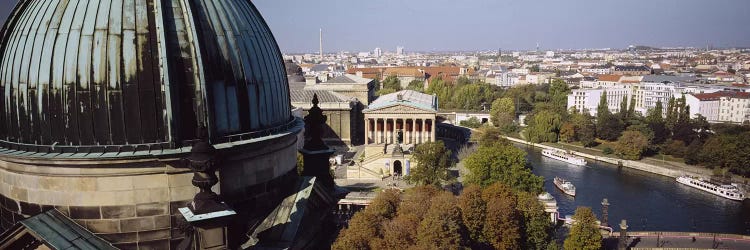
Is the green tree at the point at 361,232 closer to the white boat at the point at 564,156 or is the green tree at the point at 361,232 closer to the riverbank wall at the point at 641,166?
the white boat at the point at 564,156

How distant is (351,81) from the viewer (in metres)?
92.9

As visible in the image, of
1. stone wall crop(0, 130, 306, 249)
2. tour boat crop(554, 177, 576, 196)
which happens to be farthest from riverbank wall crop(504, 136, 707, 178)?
stone wall crop(0, 130, 306, 249)

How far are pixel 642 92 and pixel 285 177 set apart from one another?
127661mm

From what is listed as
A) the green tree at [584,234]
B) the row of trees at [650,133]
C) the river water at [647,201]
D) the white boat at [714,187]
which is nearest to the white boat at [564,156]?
the river water at [647,201]

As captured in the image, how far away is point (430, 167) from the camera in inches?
1955

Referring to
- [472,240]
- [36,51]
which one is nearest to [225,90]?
[36,51]

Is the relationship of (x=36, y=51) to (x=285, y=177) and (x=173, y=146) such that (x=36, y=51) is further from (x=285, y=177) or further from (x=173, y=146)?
(x=285, y=177)

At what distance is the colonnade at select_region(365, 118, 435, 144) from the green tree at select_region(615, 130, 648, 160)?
2609 cm

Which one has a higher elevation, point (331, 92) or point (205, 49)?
point (205, 49)

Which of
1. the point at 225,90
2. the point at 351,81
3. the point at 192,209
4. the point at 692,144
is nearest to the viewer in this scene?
the point at 192,209

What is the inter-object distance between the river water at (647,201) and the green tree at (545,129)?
18.0 m

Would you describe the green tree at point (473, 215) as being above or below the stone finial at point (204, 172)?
below

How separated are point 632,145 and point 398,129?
105 ft

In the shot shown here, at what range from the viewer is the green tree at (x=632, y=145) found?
76188 millimetres
